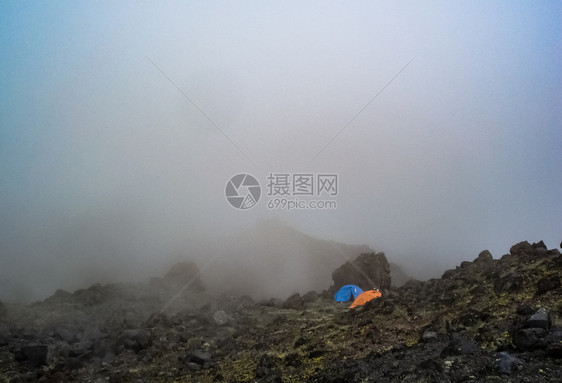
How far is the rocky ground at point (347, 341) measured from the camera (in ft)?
20.2

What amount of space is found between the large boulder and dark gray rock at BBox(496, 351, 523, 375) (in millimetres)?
20275

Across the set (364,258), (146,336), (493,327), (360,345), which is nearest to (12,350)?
(146,336)

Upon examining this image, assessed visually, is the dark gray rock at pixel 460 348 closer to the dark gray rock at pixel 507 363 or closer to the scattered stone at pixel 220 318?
the dark gray rock at pixel 507 363

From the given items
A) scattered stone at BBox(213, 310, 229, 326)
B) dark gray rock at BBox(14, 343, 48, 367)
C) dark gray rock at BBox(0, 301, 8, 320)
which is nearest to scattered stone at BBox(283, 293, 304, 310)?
scattered stone at BBox(213, 310, 229, 326)

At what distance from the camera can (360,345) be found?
909 centimetres

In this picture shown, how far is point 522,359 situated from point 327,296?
19.8 metres

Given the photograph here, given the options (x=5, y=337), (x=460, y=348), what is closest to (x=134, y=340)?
(x=5, y=337)

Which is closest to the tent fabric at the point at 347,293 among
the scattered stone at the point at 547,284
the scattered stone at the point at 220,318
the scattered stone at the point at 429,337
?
the scattered stone at the point at 220,318

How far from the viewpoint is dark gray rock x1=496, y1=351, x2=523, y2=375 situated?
5.33 m

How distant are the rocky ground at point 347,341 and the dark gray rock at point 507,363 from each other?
0.05ft

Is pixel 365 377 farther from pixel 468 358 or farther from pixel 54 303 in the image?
pixel 54 303

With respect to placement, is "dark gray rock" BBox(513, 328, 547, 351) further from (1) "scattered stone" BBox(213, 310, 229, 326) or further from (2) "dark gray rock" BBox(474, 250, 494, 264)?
(1) "scattered stone" BBox(213, 310, 229, 326)

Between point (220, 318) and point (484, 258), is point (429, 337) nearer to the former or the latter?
point (220, 318)

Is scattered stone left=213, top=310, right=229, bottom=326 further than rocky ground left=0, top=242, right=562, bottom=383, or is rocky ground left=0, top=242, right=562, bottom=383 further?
scattered stone left=213, top=310, right=229, bottom=326
